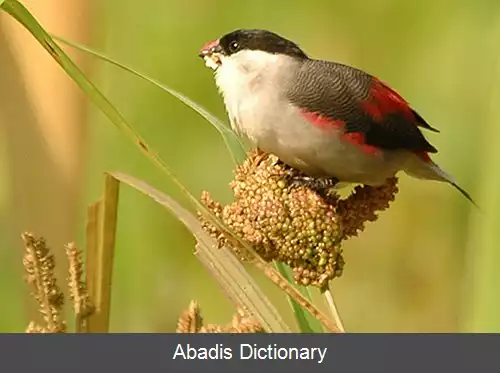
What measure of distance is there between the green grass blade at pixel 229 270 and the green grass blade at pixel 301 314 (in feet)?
0.26

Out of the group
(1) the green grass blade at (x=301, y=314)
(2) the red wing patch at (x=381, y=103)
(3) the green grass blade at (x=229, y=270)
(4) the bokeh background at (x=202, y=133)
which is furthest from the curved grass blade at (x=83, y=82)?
(4) the bokeh background at (x=202, y=133)

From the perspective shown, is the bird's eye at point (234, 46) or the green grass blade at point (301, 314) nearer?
the green grass blade at point (301, 314)

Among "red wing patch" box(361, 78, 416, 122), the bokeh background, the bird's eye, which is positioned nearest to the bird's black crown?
the bird's eye

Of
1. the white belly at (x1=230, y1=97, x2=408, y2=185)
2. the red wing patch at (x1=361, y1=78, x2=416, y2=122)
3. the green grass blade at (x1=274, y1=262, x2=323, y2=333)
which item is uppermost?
the red wing patch at (x1=361, y1=78, x2=416, y2=122)

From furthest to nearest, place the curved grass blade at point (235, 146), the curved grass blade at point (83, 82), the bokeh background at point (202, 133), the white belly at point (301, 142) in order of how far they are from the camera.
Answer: the bokeh background at point (202, 133)
the white belly at point (301, 142)
the curved grass blade at point (235, 146)
the curved grass blade at point (83, 82)

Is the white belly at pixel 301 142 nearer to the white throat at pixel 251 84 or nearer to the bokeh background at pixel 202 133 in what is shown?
the white throat at pixel 251 84

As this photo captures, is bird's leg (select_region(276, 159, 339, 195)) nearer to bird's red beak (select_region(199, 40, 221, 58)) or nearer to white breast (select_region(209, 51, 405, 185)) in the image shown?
white breast (select_region(209, 51, 405, 185))

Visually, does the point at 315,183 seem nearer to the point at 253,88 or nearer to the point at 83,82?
the point at 253,88

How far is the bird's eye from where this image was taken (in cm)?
135

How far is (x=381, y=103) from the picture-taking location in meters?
1.35

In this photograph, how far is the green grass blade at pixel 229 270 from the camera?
3.61 feet

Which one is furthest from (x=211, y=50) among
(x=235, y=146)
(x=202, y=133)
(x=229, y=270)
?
(x=202, y=133)

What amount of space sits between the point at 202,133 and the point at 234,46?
0.78 m
